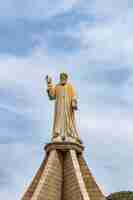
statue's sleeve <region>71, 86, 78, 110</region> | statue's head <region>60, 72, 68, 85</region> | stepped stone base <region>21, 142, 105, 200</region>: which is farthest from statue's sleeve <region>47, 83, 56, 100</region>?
stepped stone base <region>21, 142, 105, 200</region>

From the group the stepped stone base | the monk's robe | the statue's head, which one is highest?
the statue's head

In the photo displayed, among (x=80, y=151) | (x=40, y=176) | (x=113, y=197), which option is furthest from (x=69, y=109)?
(x=113, y=197)

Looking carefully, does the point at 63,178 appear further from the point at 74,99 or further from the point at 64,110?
the point at 74,99

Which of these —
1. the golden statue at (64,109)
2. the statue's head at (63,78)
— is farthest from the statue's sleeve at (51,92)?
the statue's head at (63,78)

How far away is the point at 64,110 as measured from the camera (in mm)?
19609

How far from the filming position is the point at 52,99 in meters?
20.1

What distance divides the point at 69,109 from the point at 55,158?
2221mm

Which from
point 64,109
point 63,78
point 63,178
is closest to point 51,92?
point 63,78

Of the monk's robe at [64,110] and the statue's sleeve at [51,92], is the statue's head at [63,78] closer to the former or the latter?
the monk's robe at [64,110]

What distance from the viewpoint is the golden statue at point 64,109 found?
1914cm

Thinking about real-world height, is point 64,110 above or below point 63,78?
below

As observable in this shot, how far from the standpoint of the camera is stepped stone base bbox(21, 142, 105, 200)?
17359 millimetres

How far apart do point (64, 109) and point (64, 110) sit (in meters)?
0.04

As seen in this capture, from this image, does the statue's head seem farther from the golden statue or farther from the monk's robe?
the monk's robe
